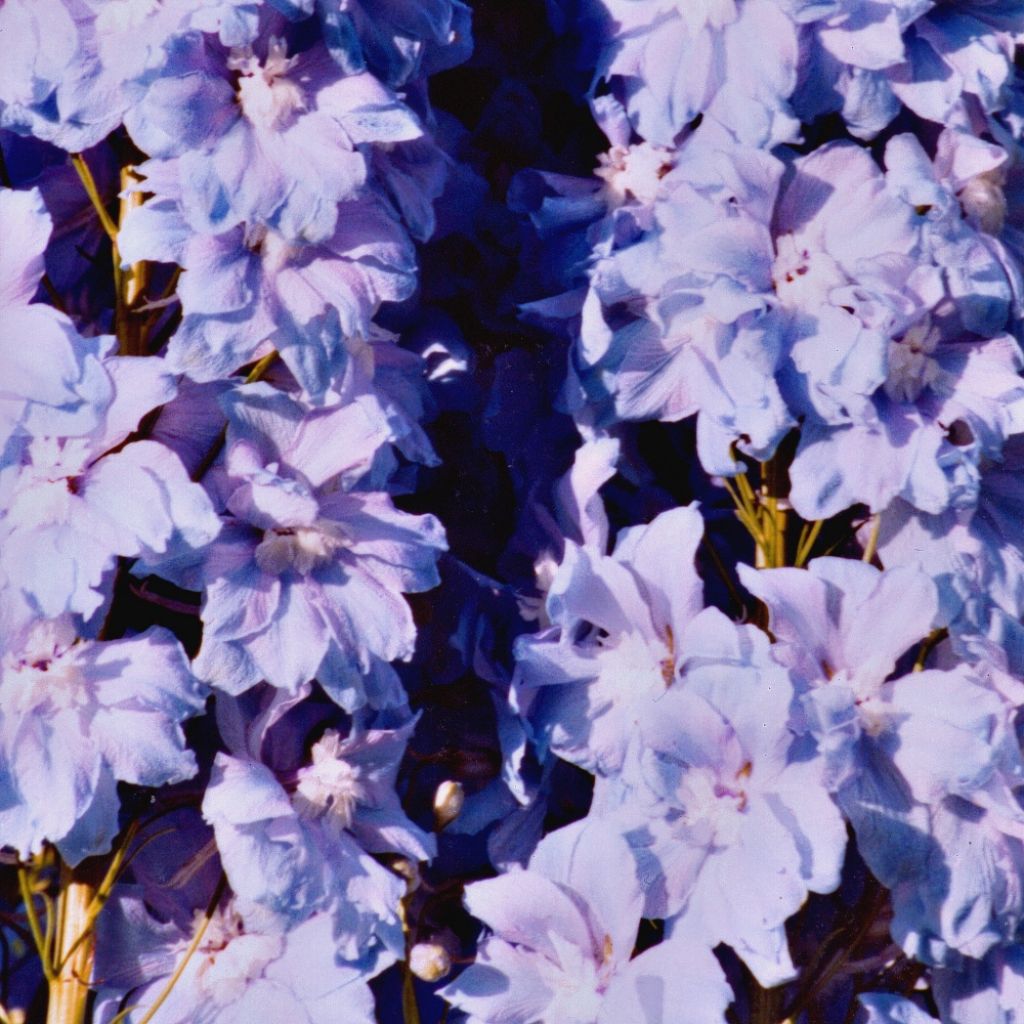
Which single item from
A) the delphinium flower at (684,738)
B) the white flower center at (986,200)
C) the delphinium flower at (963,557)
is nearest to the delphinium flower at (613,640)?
the delphinium flower at (684,738)

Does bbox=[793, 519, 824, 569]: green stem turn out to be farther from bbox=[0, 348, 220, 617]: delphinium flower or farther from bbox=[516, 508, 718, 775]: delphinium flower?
bbox=[0, 348, 220, 617]: delphinium flower

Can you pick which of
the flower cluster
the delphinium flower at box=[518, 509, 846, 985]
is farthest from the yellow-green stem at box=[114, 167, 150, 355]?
the delphinium flower at box=[518, 509, 846, 985]

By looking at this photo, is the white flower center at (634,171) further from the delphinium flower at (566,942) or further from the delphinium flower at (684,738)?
the delphinium flower at (566,942)

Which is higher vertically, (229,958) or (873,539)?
(873,539)

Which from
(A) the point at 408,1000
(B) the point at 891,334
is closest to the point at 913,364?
(B) the point at 891,334

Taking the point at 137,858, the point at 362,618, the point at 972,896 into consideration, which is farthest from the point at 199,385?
the point at 972,896

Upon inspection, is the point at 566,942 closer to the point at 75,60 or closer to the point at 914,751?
the point at 914,751

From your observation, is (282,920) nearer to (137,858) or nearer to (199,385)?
(137,858)
